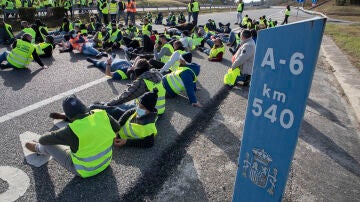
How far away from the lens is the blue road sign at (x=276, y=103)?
197 cm

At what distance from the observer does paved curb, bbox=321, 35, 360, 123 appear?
8.25 metres

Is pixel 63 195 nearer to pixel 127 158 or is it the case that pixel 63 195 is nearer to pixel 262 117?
pixel 127 158

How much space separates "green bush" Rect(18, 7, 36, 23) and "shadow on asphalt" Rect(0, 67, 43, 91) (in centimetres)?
1333

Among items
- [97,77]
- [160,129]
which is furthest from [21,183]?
[97,77]

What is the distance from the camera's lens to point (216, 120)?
613 centimetres

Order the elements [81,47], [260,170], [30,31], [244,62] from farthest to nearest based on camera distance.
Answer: [30,31]
[81,47]
[244,62]
[260,170]


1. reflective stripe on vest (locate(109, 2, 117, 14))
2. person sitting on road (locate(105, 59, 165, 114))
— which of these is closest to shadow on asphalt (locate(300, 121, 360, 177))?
person sitting on road (locate(105, 59, 165, 114))

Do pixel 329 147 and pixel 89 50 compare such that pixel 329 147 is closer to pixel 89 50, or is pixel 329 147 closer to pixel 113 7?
pixel 89 50

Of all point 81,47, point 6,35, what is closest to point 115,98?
point 81,47

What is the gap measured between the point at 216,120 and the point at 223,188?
229 cm

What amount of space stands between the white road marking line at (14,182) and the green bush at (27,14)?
18700mm

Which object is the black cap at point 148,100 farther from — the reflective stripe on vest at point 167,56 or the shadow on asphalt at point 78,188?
the reflective stripe on vest at point 167,56

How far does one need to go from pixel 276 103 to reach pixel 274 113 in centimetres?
9

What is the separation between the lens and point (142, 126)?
4551 mm
